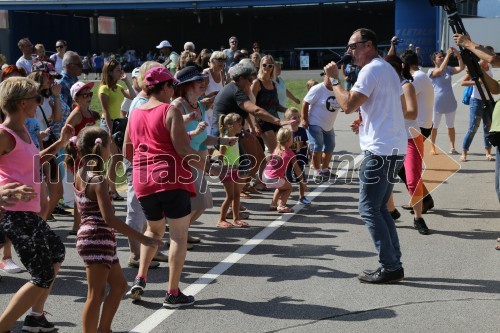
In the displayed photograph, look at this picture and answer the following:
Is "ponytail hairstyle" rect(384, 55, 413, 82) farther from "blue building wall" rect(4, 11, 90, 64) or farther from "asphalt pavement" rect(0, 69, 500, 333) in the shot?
"blue building wall" rect(4, 11, 90, 64)

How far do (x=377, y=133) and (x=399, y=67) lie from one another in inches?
84.4

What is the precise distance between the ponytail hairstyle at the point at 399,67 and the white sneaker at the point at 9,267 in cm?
434

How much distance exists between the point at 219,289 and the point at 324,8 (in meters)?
63.8

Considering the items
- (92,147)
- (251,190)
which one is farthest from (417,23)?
(92,147)

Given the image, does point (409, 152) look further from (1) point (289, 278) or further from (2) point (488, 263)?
(1) point (289, 278)

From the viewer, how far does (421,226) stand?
852 centimetres

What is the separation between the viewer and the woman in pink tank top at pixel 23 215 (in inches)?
191

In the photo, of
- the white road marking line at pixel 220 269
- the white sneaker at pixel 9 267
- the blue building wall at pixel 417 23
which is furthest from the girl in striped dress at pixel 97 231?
the blue building wall at pixel 417 23

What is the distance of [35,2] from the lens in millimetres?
59750

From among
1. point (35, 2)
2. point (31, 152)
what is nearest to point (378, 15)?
point (35, 2)

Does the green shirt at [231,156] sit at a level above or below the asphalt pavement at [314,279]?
above

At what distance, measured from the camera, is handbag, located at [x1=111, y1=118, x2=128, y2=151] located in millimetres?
8859

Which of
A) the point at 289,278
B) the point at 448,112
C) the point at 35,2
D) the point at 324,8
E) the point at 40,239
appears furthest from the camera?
the point at 324,8

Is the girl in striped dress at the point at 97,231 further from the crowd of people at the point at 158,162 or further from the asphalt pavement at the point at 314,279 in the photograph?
the asphalt pavement at the point at 314,279
